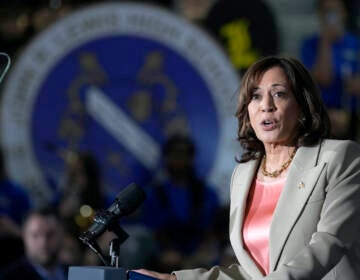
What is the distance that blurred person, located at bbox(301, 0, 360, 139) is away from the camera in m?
6.83

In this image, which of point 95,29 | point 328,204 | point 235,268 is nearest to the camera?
point 328,204

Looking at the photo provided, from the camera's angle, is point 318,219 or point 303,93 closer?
point 318,219

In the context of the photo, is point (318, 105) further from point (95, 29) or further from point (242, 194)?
point (95, 29)

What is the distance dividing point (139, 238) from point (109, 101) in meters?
0.99

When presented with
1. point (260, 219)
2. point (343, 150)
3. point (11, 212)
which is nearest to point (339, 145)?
point (343, 150)

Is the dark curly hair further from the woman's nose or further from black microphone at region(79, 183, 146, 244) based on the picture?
black microphone at region(79, 183, 146, 244)

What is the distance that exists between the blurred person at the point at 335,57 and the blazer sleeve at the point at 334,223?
4.35m

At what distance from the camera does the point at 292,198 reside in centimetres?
252

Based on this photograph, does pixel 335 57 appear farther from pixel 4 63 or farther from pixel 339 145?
pixel 4 63

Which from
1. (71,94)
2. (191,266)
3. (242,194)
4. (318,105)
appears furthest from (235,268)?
(71,94)

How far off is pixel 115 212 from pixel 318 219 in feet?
1.71

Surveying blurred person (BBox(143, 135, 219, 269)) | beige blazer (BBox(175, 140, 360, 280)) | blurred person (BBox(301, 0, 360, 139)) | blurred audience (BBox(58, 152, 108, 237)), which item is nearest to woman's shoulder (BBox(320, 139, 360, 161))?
beige blazer (BBox(175, 140, 360, 280))

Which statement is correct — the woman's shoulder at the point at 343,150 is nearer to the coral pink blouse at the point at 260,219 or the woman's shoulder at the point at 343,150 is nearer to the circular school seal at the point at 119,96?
the coral pink blouse at the point at 260,219

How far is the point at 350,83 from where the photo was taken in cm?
684
